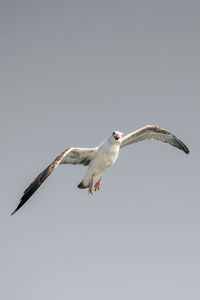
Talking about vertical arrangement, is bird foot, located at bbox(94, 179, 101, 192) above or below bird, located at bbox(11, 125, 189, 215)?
below

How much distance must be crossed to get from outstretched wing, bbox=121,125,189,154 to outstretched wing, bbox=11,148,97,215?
79.3 inches

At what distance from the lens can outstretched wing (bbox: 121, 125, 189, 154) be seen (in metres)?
25.1

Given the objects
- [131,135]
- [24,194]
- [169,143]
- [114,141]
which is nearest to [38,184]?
[24,194]

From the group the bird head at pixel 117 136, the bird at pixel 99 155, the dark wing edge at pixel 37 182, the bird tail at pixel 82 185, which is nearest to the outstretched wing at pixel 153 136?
the bird at pixel 99 155

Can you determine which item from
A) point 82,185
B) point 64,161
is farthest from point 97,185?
point 64,161

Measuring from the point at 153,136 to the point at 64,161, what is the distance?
17.0ft

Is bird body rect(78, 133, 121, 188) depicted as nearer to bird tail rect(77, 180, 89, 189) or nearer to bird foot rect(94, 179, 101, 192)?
bird tail rect(77, 180, 89, 189)

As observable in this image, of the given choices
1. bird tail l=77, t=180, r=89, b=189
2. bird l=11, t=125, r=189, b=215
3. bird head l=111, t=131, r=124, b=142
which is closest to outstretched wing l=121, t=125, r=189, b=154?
bird l=11, t=125, r=189, b=215

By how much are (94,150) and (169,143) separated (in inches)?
224

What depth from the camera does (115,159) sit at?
898 inches

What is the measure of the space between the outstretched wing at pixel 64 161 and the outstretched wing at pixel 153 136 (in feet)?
6.61

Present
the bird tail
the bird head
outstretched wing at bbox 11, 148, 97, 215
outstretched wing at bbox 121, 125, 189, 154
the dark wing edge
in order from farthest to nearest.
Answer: outstretched wing at bbox 121, 125, 189, 154
the bird tail
the bird head
outstretched wing at bbox 11, 148, 97, 215
the dark wing edge

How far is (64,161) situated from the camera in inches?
949

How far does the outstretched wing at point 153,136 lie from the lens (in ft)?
82.2
